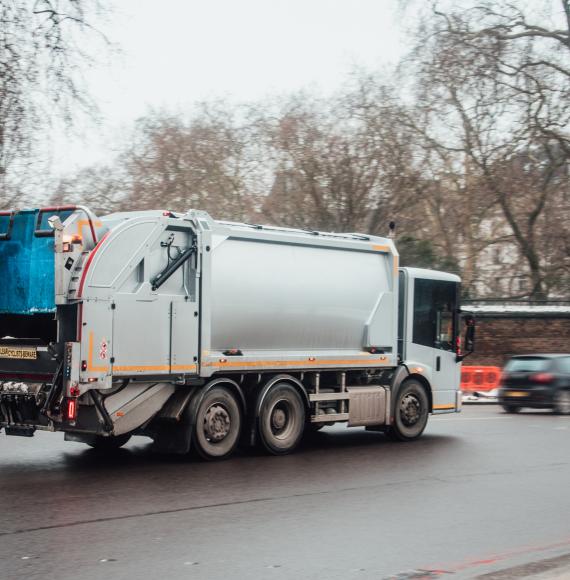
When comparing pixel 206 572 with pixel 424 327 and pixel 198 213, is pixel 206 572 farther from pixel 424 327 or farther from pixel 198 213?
pixel 424 327

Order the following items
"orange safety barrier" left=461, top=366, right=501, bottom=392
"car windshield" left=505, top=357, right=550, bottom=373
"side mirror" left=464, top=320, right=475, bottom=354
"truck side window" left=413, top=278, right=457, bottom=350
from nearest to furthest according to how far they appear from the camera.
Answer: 1. "truck side window" left=413, top=278, right=457, bottom=350
2. "side mirror" left=464, top=320, right=475, bottom=354
3. "car windshield" left=505, top=357, right=550, bottom=373
4. "orange safety barrier" left=461, top=366, right=501, bottom=392

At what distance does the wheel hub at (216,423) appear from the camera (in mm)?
12789

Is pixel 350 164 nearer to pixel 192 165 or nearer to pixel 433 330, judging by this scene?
pixel 192 165

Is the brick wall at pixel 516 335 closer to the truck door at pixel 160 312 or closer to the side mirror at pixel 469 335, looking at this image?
the side mirror at pixel 469 335

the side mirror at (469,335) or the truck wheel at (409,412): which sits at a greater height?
the side mirror at (469,335)

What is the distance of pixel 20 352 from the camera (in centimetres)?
1174

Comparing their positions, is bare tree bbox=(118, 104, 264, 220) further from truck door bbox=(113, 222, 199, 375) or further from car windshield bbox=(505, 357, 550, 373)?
truck door bbox=(113, 222, 199, 375)

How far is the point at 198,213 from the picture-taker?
1258 cm

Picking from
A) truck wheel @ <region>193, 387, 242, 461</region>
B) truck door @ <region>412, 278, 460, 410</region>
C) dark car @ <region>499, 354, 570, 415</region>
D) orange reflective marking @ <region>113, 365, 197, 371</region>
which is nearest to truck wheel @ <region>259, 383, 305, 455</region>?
truck wheel @ <region>193, 387, 242, 461</region>

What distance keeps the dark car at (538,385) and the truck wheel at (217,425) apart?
1244cm

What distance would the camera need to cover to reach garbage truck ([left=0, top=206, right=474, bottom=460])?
11.4m

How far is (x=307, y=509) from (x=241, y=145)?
35.1m

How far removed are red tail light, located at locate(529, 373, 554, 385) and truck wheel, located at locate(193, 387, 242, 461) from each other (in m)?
12.6

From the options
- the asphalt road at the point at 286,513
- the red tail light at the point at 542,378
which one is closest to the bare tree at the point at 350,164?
the red tail light at the point at 542,378
